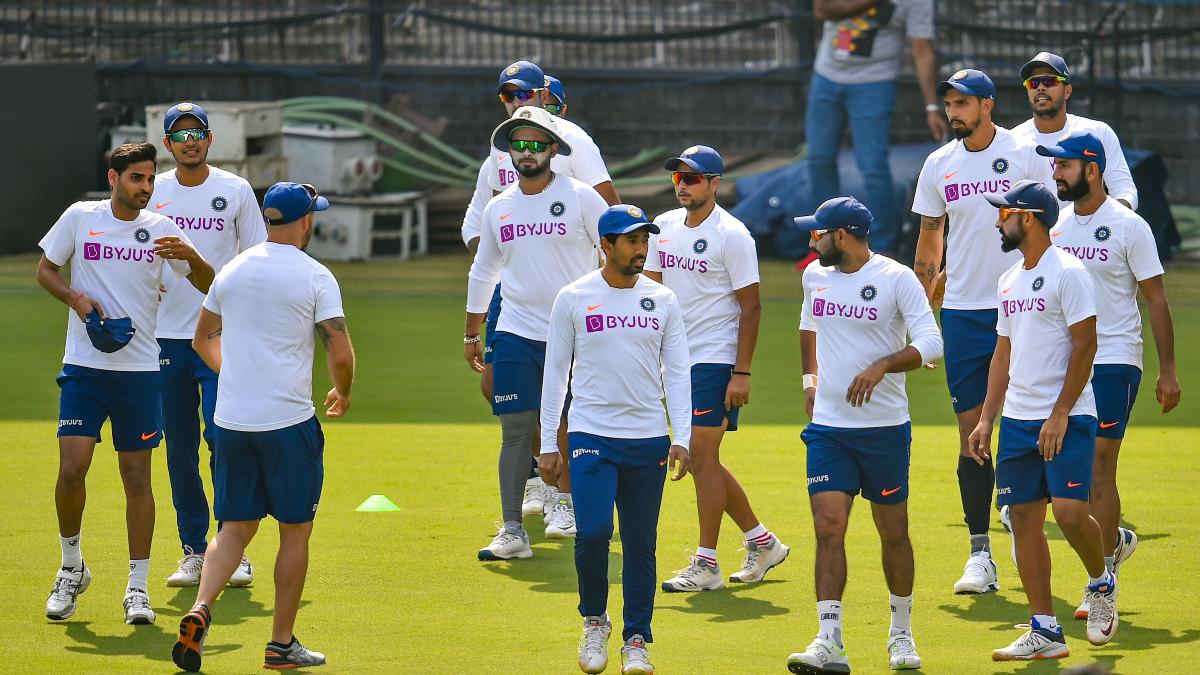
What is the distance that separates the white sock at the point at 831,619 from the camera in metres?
7.09

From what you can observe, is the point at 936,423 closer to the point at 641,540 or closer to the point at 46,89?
the point at 641,540

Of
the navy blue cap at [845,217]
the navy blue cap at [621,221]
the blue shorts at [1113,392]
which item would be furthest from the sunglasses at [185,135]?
the blue shorts at [1113,392]

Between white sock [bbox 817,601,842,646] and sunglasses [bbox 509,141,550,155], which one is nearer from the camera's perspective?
white sock [bbox 817,601,842,646]

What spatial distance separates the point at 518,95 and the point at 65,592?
147 inches

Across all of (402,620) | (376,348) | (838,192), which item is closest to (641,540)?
(402,620)

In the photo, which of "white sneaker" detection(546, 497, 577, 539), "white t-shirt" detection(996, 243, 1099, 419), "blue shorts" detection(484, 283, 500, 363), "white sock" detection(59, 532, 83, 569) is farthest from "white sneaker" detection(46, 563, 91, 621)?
"white t-shirt" detection(996, 243, 1099, 419)

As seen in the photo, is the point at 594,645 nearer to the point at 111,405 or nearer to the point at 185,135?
the point at 111,405

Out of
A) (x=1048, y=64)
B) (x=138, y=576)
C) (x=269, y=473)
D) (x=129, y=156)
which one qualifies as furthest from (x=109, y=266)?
(x=1048, y=64)

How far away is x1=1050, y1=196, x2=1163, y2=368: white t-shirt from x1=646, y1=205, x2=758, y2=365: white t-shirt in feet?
4.96

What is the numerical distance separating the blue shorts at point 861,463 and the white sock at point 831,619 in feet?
1.67

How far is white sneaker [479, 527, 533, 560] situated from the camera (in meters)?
9.15

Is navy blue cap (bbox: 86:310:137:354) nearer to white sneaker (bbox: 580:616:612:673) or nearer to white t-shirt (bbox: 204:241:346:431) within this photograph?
white t-shirt (bbox: 204:241:346:431)

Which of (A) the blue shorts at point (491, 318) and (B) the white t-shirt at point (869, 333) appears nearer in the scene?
(B) the white t-shirt at point (869, 333)

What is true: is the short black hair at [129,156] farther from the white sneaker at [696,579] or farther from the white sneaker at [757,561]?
the white sneaker at [757,561]
